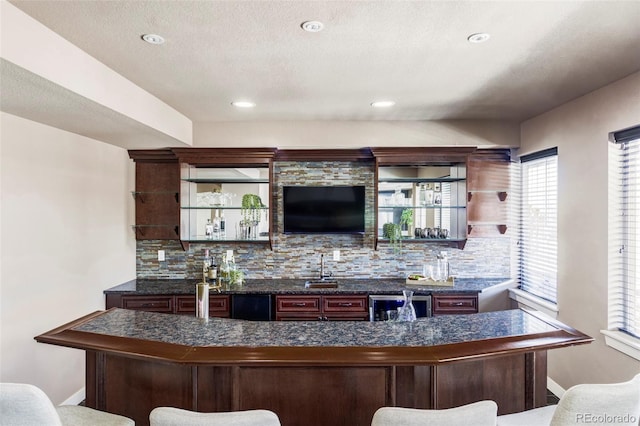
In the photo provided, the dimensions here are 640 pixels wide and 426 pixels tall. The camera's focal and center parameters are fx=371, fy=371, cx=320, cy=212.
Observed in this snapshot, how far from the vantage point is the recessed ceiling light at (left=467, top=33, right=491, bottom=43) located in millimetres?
2049

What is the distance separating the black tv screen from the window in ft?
5.94

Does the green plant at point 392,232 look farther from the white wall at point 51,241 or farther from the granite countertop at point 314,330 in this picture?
the white wall at point 51,241

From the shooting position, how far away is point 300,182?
4316 millimetres

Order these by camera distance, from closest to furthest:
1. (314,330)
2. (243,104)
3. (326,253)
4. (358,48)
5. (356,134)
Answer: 1. (314,330)
2. (358,48)
3. (243,104)
4. (356,134)
5. (326,253)

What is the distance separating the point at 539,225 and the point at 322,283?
7.73ft

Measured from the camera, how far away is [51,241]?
3012mm

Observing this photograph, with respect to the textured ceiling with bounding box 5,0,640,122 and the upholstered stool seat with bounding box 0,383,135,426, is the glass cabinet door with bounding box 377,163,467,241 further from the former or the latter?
the upholstered stool seat with bounding box 0,383,135,426

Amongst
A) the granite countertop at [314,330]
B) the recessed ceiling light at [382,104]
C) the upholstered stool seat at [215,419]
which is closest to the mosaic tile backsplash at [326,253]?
the recessed ceiling light at [382,104]

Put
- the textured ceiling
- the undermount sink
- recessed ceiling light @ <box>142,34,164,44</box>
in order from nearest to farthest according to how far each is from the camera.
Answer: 1. the textured ceiling
2. recessed ceiling light @ <box>142,34,164,44</box>
3. the undermount sink

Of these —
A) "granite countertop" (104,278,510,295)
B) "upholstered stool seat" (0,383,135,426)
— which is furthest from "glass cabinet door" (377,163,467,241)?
"upholstered stool seat" (0,383,135,426)

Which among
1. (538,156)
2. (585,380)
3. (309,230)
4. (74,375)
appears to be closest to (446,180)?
(538,156)

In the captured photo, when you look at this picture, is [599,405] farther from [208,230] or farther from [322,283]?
[208,230]

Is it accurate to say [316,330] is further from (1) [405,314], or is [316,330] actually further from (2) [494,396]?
(2) [494,396]

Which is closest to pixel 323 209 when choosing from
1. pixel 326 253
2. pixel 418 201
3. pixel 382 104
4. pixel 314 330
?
pixel 326 253
